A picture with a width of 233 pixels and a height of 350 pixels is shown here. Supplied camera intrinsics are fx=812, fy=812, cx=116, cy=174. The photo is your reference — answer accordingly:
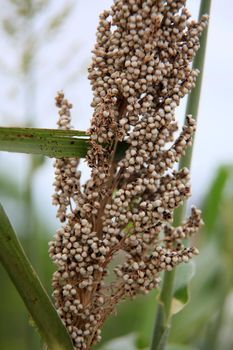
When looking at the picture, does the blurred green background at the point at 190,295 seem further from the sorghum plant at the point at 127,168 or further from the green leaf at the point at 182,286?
the sorghum plant at the point at 127,168

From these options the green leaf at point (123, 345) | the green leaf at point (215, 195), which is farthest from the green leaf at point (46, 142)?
the green leaf at point (215, 195)

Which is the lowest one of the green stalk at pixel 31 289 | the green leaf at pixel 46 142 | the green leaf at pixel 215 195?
the green leaf at pixel 215 195

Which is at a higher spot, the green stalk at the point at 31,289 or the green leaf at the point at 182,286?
the green stalk at the point at 31,289

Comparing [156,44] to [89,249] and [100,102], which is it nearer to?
[100,102]

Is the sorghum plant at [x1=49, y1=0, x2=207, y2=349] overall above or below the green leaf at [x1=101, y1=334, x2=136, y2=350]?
above

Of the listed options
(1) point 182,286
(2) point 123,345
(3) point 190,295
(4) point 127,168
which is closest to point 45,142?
(4) point 127,168

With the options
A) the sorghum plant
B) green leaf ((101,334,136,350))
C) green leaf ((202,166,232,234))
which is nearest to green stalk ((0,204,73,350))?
the sorghum plant

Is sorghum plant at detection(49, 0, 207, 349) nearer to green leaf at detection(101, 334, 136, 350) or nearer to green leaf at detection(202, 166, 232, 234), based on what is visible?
green leaf at detection(101, 334, 136, 350)
